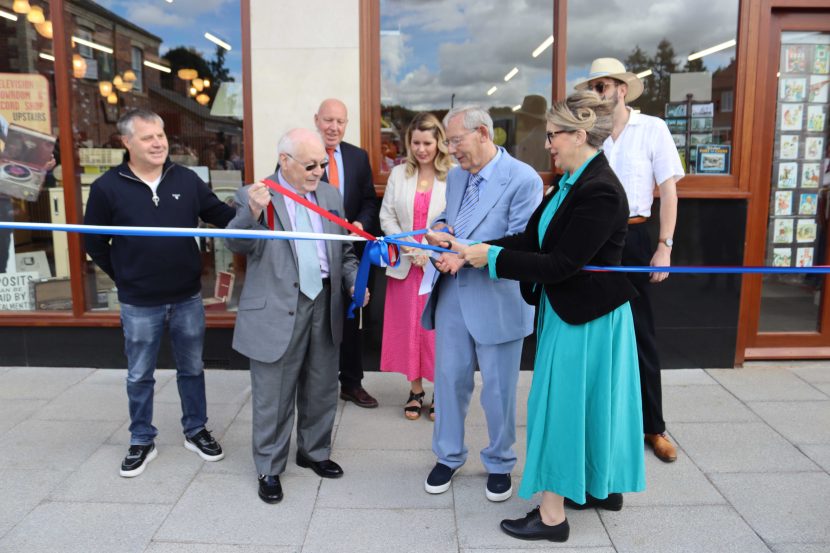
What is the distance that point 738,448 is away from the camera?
12.9ft

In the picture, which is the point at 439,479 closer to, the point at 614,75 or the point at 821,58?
the point at 614,75

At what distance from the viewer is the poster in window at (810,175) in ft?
18.0

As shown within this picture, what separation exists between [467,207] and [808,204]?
11.9ft

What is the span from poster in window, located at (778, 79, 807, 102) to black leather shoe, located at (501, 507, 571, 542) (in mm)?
4101

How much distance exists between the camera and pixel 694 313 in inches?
208

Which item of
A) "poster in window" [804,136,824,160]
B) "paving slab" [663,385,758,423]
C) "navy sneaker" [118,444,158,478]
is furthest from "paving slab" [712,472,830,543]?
"navy sneaker" [118,444,158,478]

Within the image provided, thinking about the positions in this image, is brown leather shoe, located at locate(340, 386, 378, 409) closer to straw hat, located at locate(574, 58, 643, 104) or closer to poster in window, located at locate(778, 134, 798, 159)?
straw hat, located at locate(574, 58, 643, 104)

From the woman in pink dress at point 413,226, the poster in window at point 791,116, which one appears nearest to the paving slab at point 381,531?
the woman in pink dress at point 413,226

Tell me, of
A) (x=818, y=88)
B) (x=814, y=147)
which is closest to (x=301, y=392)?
(x=814, y=147)

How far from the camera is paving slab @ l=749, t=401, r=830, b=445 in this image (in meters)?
4.09

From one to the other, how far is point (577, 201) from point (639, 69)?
3034 mm

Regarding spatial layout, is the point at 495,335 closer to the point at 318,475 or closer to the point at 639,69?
the point at 318,475

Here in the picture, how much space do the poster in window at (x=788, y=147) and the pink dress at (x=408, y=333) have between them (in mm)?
3204

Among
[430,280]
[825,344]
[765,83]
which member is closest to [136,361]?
[430,280]
